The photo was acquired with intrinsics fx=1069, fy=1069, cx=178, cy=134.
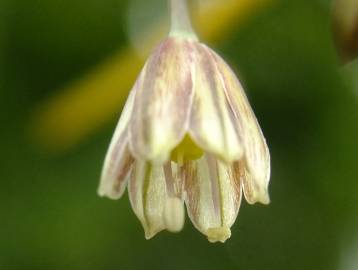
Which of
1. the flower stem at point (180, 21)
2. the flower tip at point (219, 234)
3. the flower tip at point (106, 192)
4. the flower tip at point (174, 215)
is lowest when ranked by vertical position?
the flower tip at point (219, 234)

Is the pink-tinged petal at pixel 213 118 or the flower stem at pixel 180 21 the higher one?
the flower stem at pixel 180 21

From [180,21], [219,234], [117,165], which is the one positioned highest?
[180,21]

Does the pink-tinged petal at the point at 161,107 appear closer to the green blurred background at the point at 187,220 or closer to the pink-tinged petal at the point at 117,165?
the pink-tinged petal at the point at 117,165

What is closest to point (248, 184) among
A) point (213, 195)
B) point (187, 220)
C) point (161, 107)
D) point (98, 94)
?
point (213, 195)

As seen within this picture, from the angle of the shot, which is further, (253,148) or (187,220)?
(187,220)

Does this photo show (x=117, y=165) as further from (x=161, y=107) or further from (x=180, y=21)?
(x=180, y=21)

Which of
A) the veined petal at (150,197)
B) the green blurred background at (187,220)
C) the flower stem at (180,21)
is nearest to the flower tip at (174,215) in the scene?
the veined petal at (150,197)

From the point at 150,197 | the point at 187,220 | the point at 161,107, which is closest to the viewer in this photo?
the point at 161,107

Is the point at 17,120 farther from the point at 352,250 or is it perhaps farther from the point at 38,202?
the point at 352,250

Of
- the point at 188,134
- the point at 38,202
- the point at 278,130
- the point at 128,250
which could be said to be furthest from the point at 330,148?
the point at 188,134
